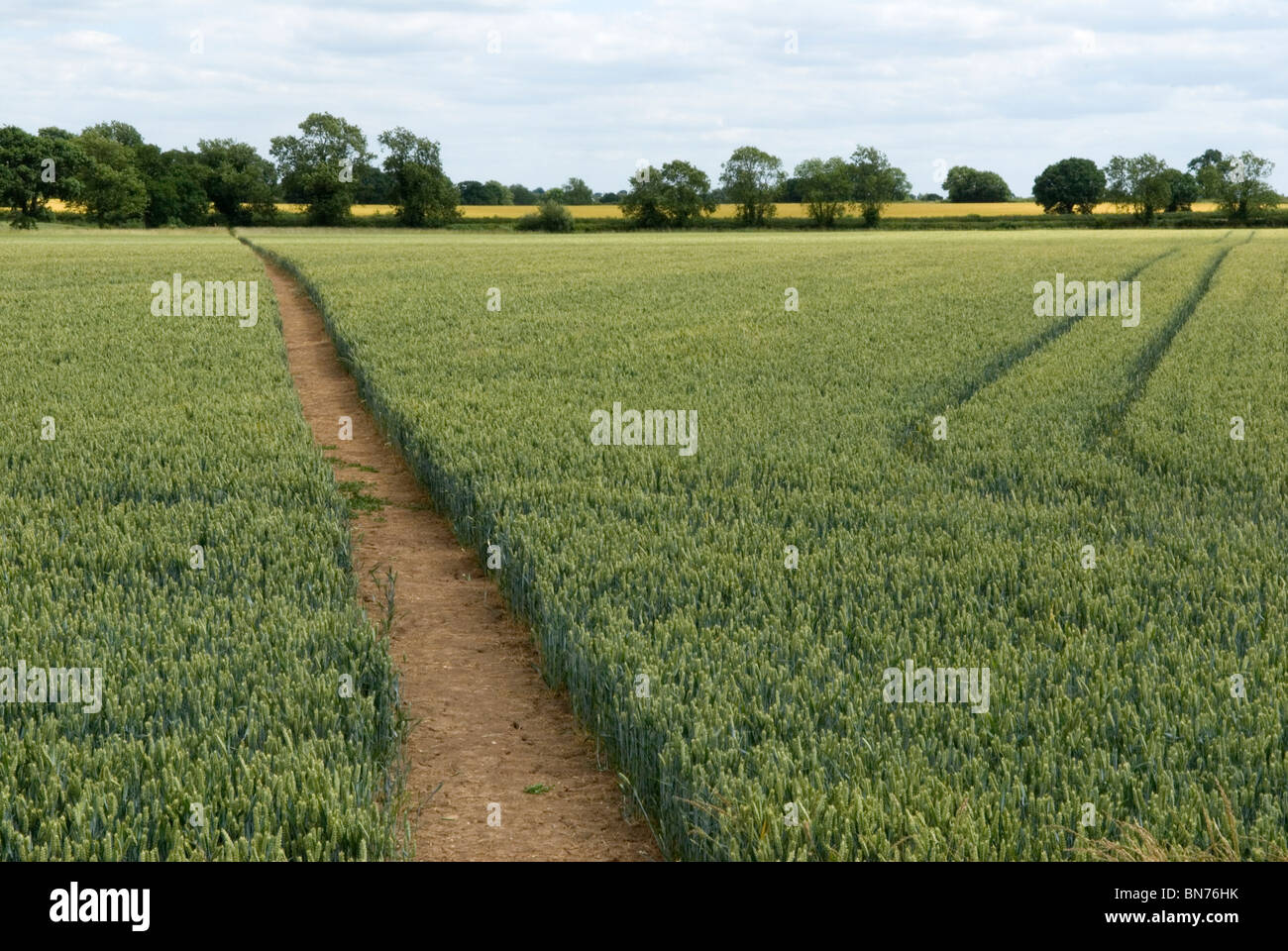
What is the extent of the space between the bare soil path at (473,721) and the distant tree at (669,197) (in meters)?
105

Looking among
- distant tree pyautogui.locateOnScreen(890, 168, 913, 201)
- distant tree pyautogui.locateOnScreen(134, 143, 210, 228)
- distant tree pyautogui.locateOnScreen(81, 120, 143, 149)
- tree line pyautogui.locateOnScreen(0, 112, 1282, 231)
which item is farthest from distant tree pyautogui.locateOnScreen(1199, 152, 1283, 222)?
distant tree pyautogui.locateOnScreen(81, 120, 143, 149)

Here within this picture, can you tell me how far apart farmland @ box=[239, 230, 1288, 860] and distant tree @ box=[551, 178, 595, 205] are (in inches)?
5082

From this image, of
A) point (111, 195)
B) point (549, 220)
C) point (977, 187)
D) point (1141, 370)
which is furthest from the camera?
point (977, 187)

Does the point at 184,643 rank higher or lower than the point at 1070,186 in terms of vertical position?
lower

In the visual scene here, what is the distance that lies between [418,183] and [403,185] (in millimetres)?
2277

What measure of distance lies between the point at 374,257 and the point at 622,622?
4295 cm

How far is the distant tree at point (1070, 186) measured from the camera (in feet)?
458

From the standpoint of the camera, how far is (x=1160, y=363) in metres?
18.4

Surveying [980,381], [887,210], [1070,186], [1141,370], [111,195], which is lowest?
[980,381]

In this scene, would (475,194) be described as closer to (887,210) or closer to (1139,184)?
(887,210)

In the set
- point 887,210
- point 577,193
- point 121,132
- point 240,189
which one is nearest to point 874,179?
point 887,210

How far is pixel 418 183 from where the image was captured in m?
112

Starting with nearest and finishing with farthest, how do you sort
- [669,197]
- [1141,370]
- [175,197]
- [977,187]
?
[1141,370], [175,197], [669,197], [977,187]

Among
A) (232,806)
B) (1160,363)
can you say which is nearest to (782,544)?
(232,806)
